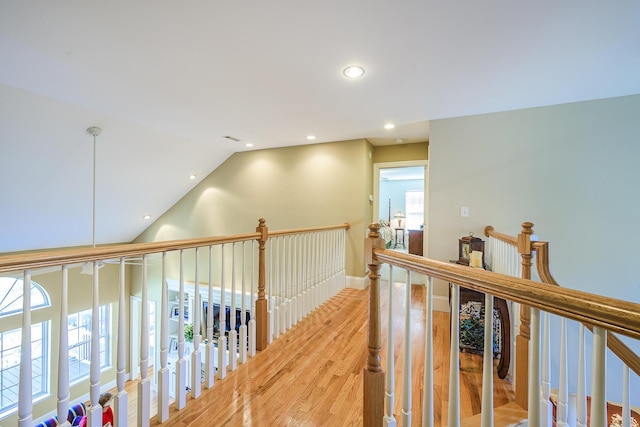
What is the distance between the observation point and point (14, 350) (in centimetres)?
422

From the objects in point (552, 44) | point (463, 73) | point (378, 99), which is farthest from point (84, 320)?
point (552, 44)

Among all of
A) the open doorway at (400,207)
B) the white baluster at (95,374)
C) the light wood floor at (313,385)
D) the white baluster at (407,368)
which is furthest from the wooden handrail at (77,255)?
the open doorway at (400,207)

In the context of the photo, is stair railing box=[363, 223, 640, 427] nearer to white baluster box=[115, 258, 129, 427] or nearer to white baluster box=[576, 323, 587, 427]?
white baluster box=[576, 323, 587, 427]

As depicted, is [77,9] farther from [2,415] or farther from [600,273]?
[2,415]

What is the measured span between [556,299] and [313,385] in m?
1.66

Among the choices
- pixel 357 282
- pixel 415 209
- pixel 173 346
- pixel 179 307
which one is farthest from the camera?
pixel 415 209

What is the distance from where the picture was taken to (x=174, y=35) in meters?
1.74

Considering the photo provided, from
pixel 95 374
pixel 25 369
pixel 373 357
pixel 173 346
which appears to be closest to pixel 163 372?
pixel 95 374

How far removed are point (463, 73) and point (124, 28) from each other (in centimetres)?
253

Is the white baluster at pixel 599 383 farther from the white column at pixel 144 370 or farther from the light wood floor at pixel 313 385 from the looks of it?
the white column at pixel 144 370

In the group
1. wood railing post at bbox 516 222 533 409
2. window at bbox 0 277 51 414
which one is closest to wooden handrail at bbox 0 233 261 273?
wood railing post at bbox 516 222 533 409

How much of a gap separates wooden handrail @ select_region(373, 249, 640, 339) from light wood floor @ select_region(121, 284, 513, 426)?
3.92 ft

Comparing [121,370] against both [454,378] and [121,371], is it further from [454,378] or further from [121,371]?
[454,378]

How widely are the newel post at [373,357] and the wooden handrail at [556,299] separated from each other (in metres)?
0.36
